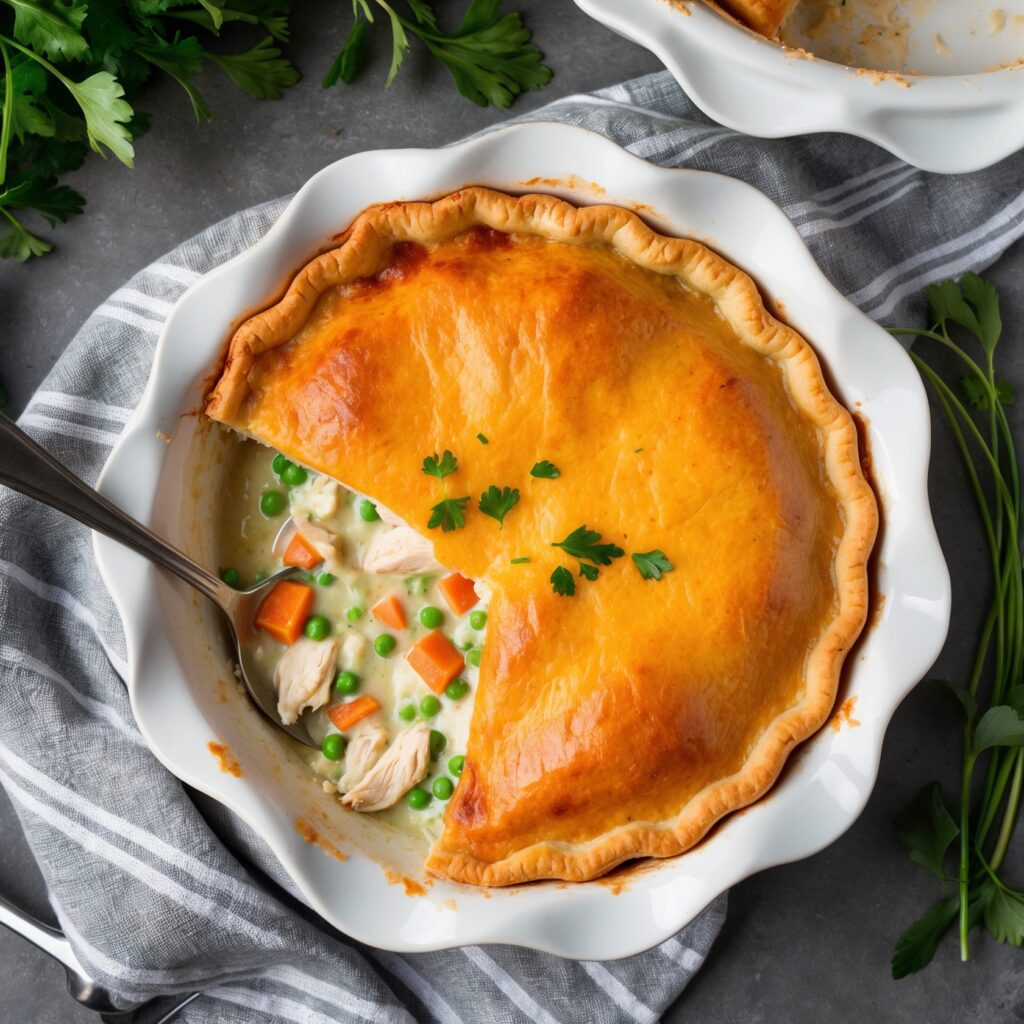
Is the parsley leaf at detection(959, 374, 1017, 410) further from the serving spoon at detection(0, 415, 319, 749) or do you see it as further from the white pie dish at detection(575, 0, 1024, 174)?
the serving spoon at detection(0, 415, 319, 749)

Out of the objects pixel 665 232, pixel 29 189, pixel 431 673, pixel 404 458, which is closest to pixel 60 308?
pixel 29 189

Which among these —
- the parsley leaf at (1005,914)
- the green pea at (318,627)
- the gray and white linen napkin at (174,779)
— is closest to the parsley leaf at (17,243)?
the gray and white linen napkin at (174,779)

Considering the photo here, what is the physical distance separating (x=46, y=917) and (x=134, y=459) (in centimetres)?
161

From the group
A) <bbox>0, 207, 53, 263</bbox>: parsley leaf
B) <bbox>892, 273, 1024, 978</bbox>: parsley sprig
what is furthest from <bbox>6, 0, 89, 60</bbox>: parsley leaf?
<bbox>892, 273, 1024, 978</bbox>: parsley sprig

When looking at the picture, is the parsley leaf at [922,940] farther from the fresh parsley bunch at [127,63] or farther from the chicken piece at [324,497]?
the fresh parsley bunch at [127,63]

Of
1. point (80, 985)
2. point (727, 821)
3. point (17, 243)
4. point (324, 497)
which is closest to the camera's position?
point (727, 821)

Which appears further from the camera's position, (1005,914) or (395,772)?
(1005,914)

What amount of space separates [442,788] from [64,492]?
124cm

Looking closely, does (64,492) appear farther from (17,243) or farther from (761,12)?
(761,12)

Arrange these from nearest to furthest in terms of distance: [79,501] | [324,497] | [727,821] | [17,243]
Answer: [79,501]
[727,821]
[324,497]
[17,243]

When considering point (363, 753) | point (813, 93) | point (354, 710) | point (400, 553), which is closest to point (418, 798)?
point (363, 753)

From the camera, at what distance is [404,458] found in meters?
2.54

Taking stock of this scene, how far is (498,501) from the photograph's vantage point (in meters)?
2.50

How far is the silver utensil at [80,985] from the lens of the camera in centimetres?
293
